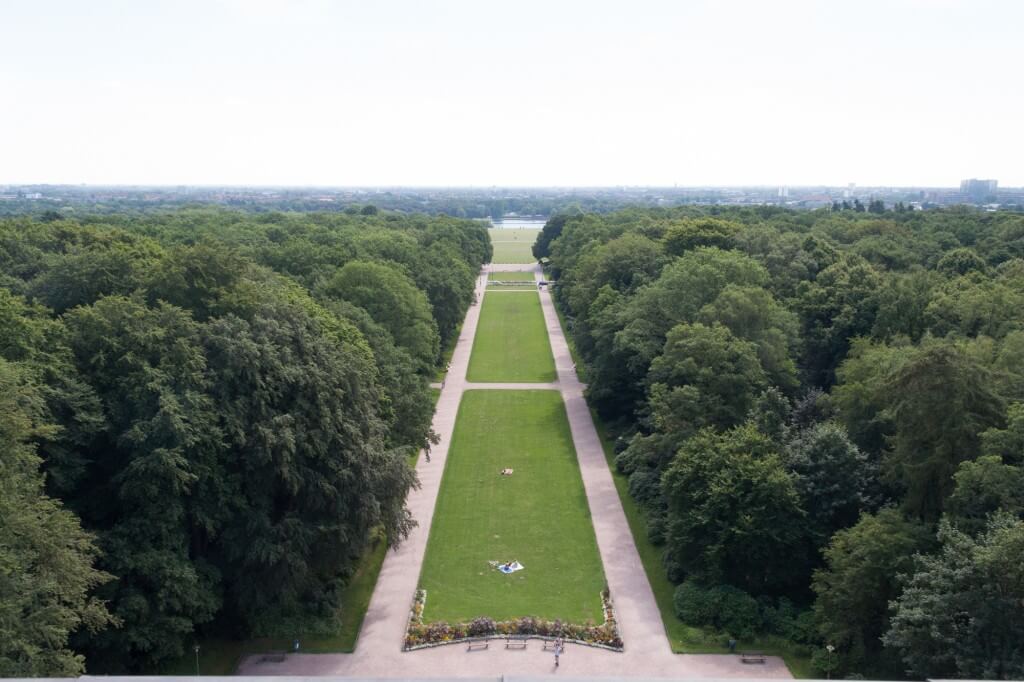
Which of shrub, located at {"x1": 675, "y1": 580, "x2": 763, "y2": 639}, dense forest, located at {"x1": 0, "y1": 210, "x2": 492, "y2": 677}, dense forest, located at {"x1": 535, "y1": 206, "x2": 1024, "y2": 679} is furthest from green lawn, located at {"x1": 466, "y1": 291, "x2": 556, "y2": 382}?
shrub, located at {"x1": 675, "y1": 580, "x2": 763, "y2": 639}

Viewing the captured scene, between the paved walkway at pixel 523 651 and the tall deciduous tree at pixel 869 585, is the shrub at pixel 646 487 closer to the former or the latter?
the paved walkway at pixel 523 651

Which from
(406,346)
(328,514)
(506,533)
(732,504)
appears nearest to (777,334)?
(732,504)

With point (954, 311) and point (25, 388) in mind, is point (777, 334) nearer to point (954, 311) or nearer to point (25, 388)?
point (954, 311)

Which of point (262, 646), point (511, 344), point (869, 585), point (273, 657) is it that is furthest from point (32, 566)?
point (511, 344)

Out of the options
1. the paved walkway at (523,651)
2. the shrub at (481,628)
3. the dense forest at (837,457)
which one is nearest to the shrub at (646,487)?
the dense forest at (837,457)

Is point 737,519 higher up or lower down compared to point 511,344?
higher up

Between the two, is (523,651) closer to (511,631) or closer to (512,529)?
(511,631)

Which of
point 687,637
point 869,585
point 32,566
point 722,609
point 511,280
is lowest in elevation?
point 511,280
